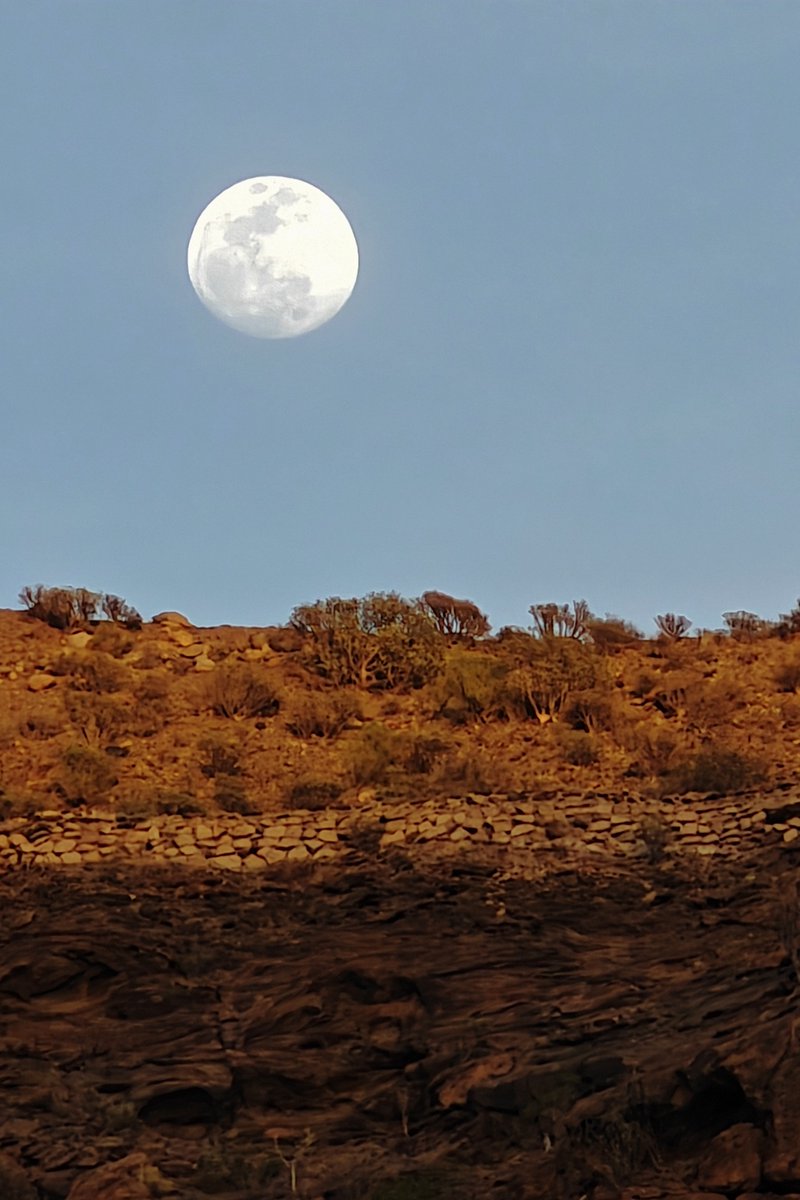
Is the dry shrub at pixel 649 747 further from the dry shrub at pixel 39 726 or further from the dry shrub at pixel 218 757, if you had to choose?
the dry shrub at pixel 39 726

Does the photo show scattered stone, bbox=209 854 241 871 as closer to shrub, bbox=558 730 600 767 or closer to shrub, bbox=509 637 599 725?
shrub, bbox=558 730 600 767

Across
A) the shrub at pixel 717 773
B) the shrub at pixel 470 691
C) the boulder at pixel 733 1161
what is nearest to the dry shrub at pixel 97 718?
the shrub at pixel 470 691

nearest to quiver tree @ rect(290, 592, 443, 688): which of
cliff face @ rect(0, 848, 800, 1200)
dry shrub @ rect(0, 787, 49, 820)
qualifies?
dry shrub @ rect(0, 787, 49, 820)

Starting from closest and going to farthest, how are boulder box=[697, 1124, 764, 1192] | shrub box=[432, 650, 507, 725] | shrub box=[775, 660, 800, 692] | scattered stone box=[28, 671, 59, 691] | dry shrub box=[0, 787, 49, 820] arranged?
boulder box=[697, 1124, 764, 1192], dry shrub box=[0, 787, 49, 820], shrub box=[432, 650, 507, 725], shrub box=[775, 660, 800, 692], scattered stone box=[28, 671, 59, 691]

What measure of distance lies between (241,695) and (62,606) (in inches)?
291

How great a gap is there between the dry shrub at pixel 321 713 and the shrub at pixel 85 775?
3.82 m

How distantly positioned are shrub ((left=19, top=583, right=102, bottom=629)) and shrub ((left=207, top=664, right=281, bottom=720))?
5.76 meters

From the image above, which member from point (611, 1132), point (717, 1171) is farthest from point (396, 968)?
point (717, 1171)

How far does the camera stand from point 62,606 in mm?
33094

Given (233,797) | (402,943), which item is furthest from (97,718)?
(402,943)

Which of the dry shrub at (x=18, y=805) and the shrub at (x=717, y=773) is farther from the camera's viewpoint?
the shrub at (x=717, y=773)

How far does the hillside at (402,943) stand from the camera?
13820mm

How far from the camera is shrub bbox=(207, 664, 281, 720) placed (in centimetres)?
2734

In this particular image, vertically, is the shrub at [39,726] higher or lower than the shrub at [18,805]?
higher
